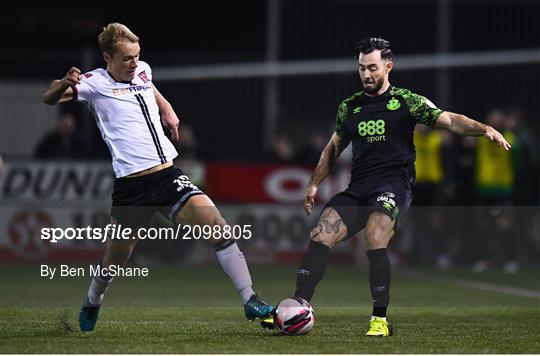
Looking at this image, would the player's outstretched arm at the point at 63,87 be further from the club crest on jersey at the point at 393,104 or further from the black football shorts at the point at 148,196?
the club crest on jersey at the point at 393,104

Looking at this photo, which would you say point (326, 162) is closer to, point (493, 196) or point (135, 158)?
point (135, 158)

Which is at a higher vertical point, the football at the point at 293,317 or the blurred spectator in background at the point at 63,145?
the blurred spectator in background at the point at 63,145

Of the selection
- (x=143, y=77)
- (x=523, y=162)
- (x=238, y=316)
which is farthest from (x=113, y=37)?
(x=523, y=162)

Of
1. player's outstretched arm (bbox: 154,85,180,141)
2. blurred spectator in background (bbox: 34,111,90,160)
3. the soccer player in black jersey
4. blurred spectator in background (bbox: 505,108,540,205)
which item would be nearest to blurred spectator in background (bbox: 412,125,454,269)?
blurred spectator in background (bbox: 505,108,540,205)

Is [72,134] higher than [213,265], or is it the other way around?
[72,134]

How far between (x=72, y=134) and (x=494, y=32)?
22.5 feet

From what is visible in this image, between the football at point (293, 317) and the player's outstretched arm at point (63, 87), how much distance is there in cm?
207

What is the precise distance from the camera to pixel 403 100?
969cm

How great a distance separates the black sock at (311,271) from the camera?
31.1 ft

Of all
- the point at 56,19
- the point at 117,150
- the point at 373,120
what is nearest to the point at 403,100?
the point at 373,120

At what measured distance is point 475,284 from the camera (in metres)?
15.7

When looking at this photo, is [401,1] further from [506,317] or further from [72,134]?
[506,317]

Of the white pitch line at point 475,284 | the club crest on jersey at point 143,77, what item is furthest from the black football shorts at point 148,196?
the white pitch line at point 475,284

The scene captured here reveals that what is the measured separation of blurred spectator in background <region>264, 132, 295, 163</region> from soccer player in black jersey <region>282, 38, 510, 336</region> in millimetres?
8767
